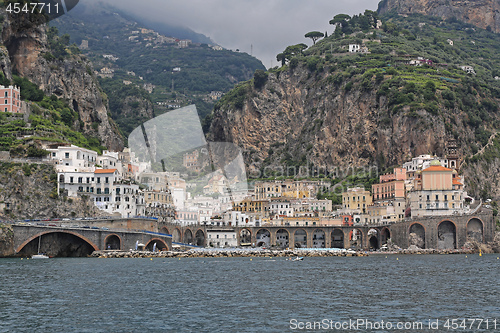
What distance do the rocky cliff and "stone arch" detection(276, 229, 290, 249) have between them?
143 feet

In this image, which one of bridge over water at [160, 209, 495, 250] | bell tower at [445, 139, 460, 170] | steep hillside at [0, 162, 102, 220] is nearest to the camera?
steep hillside at [0, 162, 102, 220]

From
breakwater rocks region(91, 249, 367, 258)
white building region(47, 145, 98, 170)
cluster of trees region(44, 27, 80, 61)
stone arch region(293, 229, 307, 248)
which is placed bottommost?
breakwater rocks region(91, 249, 367, 258)

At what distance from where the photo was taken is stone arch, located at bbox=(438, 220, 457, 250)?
104938 millimetres

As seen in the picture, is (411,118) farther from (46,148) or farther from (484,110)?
(46,148)

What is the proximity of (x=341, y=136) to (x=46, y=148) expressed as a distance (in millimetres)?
74888

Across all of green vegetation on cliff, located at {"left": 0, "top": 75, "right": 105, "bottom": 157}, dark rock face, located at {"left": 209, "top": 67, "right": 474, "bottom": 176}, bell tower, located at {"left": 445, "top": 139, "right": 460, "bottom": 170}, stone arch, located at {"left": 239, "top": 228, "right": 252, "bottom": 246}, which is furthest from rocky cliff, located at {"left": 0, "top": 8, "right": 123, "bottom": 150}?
bell tower, located at {"left": 445, "top": 139, "right": 460, "bottom": 170}

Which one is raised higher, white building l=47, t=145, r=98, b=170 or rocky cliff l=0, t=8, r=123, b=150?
rocky cliff l=0, t=8, r=123, b=150

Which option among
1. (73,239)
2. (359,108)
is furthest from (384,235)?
(73,239)

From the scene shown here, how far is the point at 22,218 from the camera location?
88.3m

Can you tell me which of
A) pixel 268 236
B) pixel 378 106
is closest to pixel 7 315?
pixel 268 236

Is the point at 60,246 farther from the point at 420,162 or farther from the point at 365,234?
the point at 420,162

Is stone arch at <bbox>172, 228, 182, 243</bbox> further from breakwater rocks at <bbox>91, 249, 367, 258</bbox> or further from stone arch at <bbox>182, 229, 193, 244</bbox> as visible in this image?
breakwater rocks at <bbox>91, 249, 367, 258</bbox>

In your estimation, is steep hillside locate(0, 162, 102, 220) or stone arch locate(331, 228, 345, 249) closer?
steep hillside locate(0, 162, 102, 220)

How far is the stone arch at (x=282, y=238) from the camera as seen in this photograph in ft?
398
